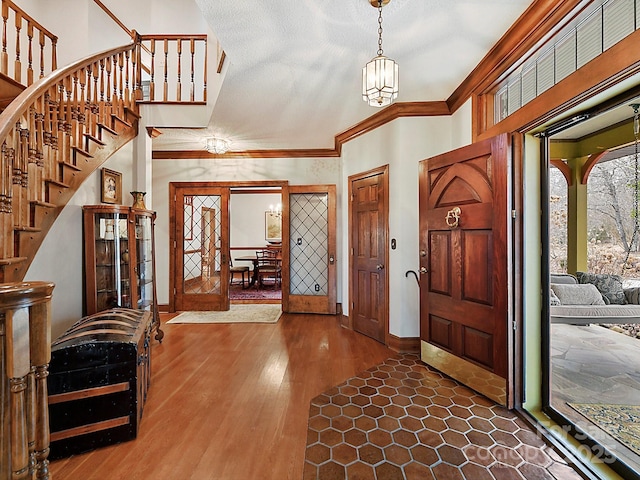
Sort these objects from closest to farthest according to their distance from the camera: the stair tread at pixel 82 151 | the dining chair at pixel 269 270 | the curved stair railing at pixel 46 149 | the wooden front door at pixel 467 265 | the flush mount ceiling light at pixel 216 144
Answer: the curved stair railing at pixel 46 149, the wooden front door at pixel 467 265, the stair tread at pixel 82 151, the flush mount ceiling light at pixel 216 144, the dining chair at pixel 269 270

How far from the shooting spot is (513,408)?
2.30 metres

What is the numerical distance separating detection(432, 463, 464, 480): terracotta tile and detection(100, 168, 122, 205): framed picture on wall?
383 centimetres

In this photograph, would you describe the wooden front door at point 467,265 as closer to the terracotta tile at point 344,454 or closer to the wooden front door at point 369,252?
the wooden front door at point 369,252

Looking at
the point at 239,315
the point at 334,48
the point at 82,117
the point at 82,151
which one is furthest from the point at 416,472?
the point at 239,315

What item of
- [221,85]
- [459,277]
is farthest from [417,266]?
[221,85]

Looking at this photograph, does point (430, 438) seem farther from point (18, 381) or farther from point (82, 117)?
point (82, 117)

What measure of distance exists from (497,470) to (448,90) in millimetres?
3225

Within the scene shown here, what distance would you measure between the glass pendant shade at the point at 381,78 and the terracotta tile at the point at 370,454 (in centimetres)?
227

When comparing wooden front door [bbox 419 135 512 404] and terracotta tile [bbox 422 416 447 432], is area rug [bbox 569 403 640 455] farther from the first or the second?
terracotta tile [bbox 422 416 447 432]

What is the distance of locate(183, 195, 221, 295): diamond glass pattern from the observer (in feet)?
17.5

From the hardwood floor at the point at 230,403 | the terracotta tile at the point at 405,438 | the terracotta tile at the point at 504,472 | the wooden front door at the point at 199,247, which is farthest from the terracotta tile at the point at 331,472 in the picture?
the wooden front door at the point at 199,247

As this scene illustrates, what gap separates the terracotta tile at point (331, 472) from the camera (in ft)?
5.40

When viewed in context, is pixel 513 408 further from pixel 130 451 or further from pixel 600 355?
pixel 130 451

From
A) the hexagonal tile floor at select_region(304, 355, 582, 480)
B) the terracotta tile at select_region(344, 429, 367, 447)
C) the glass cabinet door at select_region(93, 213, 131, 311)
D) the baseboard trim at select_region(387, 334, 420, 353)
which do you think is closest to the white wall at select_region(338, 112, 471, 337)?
the baseboard trim at select_region(387, 334, 420, 353)
